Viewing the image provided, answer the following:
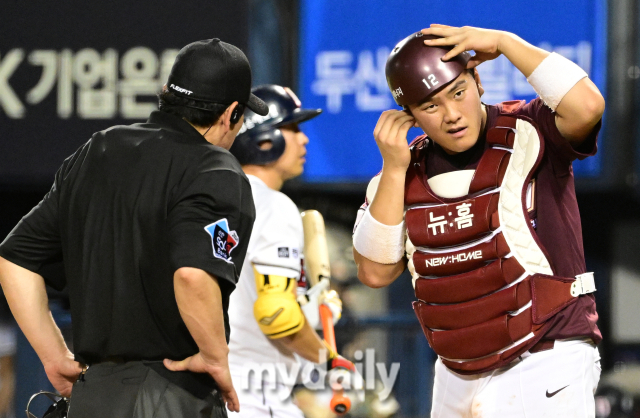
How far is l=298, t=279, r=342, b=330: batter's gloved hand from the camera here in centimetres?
389

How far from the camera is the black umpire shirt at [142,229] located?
87.2 inches

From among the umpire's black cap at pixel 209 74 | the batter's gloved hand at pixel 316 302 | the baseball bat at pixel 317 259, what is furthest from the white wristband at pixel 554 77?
the baseball bat at pixel 317 259

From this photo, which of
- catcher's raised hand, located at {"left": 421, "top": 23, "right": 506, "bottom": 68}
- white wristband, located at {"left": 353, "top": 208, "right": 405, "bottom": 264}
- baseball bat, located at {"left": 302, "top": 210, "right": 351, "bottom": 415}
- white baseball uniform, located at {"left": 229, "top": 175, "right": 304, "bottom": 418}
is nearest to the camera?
catcher's raised hand, located at {"left": 421, "top": 23, "right": 506, "bottom": 68}

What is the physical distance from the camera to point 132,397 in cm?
226

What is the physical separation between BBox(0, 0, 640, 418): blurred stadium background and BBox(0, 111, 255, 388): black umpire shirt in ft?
11.5

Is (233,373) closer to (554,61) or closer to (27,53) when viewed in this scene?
(554,61)

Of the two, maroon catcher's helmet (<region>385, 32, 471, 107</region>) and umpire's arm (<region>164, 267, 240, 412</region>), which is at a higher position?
maroon catcher's helmet (<region>385, 32, 471, 107</region>)

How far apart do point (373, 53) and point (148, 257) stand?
13.1 feet

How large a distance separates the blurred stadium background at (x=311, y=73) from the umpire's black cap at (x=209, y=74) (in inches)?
132

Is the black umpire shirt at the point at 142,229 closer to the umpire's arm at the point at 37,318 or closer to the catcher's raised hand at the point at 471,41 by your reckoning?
the umpire's arm at the point at 37,318

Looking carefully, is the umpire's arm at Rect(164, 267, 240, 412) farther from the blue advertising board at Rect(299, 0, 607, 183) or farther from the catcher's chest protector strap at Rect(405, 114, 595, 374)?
the blue advertising board at Rect(299, 0, 607, 183)

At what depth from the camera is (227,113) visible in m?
2.49

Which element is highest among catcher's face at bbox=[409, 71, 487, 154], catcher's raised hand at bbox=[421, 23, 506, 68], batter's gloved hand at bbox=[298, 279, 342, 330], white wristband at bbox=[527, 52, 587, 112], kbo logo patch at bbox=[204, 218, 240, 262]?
catcher's raised hand at bbox=[421, 23, 506, 68]

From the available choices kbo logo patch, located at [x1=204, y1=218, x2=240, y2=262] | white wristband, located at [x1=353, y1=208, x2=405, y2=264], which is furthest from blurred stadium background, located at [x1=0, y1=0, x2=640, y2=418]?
kbo logo patch, located at [x1=204, y1=218, x2=240, y2=262]
